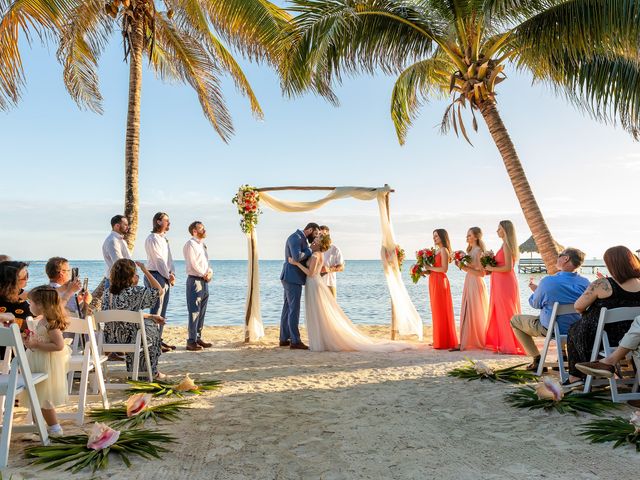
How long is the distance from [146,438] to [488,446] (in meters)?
2.62

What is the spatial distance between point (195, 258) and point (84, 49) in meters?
5.47

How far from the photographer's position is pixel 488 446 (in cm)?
423

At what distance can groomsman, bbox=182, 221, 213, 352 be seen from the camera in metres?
9.33

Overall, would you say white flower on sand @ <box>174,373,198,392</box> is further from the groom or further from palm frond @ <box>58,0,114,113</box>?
palm frond @ <box>58,0,114,113</box>

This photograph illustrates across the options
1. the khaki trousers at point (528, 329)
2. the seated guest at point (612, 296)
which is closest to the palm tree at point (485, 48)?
the khaki trousers at point (528, 329)

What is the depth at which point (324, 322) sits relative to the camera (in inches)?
367

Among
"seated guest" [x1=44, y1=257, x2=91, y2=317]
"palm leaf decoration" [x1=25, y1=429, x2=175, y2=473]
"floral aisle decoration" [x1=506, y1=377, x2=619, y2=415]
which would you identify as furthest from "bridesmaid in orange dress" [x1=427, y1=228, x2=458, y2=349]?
"palm leaf decoration" [x1=25, y1=429, x2=175, y2=473]

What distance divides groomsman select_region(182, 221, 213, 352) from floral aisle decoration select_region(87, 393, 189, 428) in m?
4.10

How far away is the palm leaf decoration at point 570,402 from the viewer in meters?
5.04

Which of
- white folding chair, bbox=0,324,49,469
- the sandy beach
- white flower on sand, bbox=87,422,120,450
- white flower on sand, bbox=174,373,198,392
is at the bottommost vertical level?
the sandy beach

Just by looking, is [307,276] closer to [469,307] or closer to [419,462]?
[469,307]

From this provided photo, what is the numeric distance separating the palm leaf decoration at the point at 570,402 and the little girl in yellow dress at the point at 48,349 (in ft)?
13.4

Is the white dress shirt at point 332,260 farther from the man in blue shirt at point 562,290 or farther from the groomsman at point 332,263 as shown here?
the man in blue shirt at point 562,290

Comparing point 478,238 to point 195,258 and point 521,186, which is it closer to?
point 521,186
